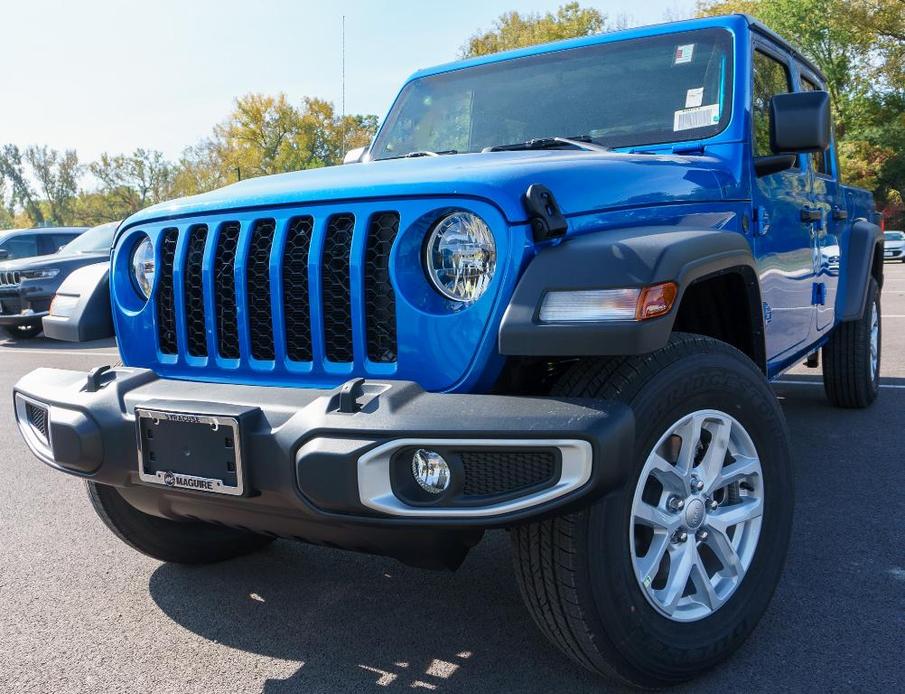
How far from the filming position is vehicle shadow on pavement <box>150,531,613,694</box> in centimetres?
246

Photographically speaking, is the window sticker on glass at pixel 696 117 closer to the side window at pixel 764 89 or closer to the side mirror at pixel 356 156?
the side window at pixel 764 89

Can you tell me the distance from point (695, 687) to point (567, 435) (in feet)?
3.22

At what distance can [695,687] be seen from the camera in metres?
2.37

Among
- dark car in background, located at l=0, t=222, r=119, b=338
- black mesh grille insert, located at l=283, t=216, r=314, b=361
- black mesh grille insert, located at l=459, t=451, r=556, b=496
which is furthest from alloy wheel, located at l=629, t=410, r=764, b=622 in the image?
dark car in background, located at l=0, t=222, r=119, b=338

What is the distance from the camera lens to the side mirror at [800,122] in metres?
3.14

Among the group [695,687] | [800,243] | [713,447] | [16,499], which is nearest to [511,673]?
[695,687]

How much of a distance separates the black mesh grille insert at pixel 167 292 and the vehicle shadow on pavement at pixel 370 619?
951 millimetres

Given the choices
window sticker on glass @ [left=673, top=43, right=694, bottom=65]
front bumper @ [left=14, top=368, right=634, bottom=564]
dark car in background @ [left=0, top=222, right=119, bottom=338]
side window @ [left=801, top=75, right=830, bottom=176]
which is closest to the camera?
front bumper @ [left=14, top=368, right=634, bottom=564]

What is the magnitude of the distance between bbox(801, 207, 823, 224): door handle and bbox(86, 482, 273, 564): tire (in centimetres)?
271

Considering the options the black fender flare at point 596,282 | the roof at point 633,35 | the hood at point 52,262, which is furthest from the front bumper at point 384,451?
the hood at point 52,262

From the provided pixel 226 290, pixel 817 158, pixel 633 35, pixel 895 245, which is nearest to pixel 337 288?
pixel 226 290

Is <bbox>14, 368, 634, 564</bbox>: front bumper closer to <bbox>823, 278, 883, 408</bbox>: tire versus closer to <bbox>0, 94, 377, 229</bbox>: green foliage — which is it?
<bbox>823, 278, 883, 408</bbox>: tire

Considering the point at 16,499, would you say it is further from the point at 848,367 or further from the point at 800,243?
the point at 848,367

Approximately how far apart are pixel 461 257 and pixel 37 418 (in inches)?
56.2
